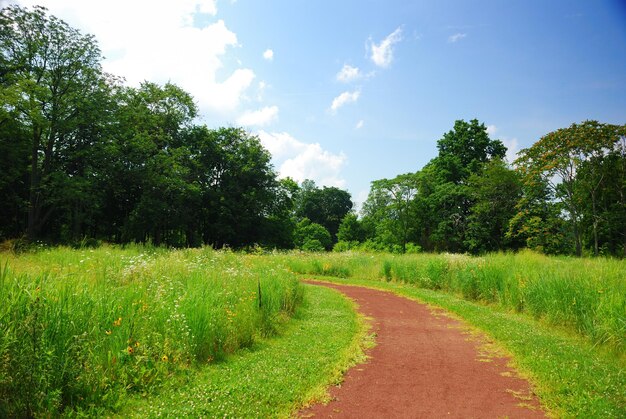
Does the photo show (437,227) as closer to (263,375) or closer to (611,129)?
(611,129)

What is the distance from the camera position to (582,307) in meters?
9.12

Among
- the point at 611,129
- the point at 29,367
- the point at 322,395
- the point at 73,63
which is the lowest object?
the point at 322,395

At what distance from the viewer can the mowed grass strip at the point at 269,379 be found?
4.69 metres

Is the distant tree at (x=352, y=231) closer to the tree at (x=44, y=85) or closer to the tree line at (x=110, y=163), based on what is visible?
the tree line at (x=110, y=163)

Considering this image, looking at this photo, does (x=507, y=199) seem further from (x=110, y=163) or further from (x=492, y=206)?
(x=110, y=163)

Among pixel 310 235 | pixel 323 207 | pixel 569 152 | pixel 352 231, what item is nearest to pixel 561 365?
pixel 569 152

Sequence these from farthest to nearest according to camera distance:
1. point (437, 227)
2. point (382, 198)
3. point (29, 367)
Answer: point (382, 198)
point (437, 227)
point (29, 367)

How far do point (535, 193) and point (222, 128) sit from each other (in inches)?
1402

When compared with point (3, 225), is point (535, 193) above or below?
above

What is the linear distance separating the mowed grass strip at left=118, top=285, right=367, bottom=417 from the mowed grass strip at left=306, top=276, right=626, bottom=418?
3150mm

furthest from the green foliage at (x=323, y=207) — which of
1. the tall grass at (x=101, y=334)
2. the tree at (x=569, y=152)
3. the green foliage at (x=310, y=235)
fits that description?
the tall grass at (x=101, y=334)

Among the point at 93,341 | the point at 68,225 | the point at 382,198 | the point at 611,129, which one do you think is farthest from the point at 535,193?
the point at 68,225

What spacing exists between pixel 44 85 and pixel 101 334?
1238 inches

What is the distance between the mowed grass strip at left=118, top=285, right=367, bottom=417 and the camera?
4.69m
